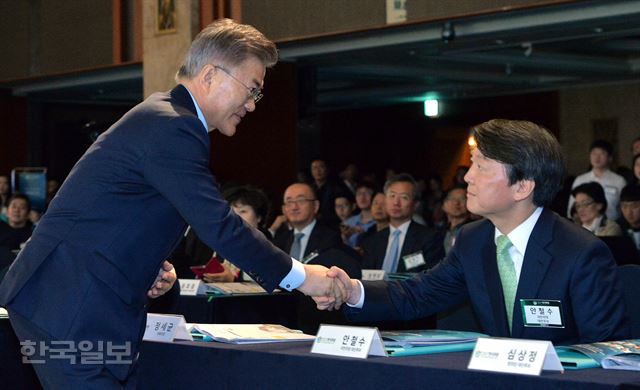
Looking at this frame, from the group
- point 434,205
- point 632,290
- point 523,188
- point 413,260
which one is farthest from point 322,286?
point 434,205

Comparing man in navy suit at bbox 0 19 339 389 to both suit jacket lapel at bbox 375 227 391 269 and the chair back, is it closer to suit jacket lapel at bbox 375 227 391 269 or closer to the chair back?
the chair back

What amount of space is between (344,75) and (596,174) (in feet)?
15.9

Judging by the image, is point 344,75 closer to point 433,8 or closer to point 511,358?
point 433,8

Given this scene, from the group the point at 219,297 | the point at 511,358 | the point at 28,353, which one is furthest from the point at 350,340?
the point at 219,297

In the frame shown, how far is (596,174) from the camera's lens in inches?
336

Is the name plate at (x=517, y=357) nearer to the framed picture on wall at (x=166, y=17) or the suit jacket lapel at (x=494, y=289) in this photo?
the suit jacket lapel at (x=494, y=289)

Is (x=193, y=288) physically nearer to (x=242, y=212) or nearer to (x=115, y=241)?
(x=242, y=212)

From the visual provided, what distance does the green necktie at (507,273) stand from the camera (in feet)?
8.91

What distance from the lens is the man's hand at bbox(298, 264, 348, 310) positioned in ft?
8.14

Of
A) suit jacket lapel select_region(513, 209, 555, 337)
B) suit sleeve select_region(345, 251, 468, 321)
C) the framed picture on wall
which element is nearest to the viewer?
suit jacket lapel select_region(513, 209, 555, 337)

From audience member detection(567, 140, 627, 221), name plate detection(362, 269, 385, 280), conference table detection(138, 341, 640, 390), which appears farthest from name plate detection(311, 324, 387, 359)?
audience member detection(567, 140, 627, 221)

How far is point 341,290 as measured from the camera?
106 inches

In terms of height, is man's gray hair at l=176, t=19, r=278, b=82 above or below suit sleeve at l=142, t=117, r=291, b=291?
above

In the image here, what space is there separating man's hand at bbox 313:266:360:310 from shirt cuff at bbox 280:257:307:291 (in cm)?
16
